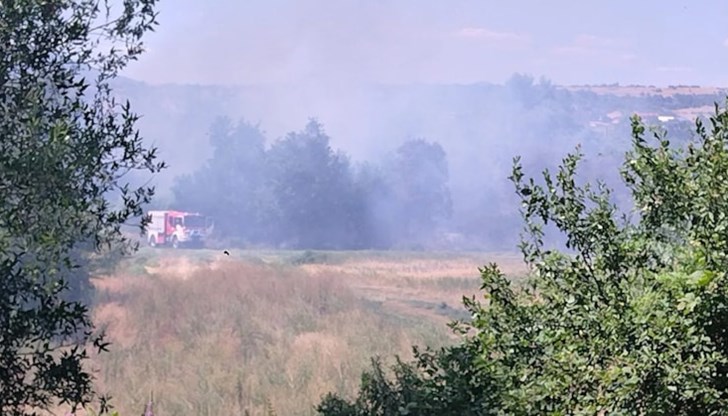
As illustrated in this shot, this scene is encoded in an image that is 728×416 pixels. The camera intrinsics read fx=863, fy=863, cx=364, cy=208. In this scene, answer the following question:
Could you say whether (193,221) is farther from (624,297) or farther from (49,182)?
(624,297)

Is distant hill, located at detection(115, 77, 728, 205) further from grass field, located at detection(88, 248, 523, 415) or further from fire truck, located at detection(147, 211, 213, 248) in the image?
grass field, located at detection(88, 248, 523, 415)

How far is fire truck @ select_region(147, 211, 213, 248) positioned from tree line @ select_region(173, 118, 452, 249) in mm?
1929

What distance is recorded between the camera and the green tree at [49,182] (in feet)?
16.9

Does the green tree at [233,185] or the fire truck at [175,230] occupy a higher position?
the green tree at [233,185]

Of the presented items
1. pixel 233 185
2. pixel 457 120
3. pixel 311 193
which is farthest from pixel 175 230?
pixel 457 120

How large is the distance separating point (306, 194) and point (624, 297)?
36.3 metres

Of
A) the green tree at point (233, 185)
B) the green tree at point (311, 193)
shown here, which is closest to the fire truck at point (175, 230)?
the green tree at point (233, 185)

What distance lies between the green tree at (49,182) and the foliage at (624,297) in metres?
2.50

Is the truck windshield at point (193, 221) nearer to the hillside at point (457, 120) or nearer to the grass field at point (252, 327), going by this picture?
the hillside at point (457, 120)

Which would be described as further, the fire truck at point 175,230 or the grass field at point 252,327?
the fire truck at point 175,230

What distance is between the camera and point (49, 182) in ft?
17.0

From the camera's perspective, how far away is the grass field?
552 inches

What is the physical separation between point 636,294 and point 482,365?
3.28 feet

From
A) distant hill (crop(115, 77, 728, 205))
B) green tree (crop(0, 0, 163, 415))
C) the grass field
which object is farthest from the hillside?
green tree (crop(0, 0, 163, 415))
